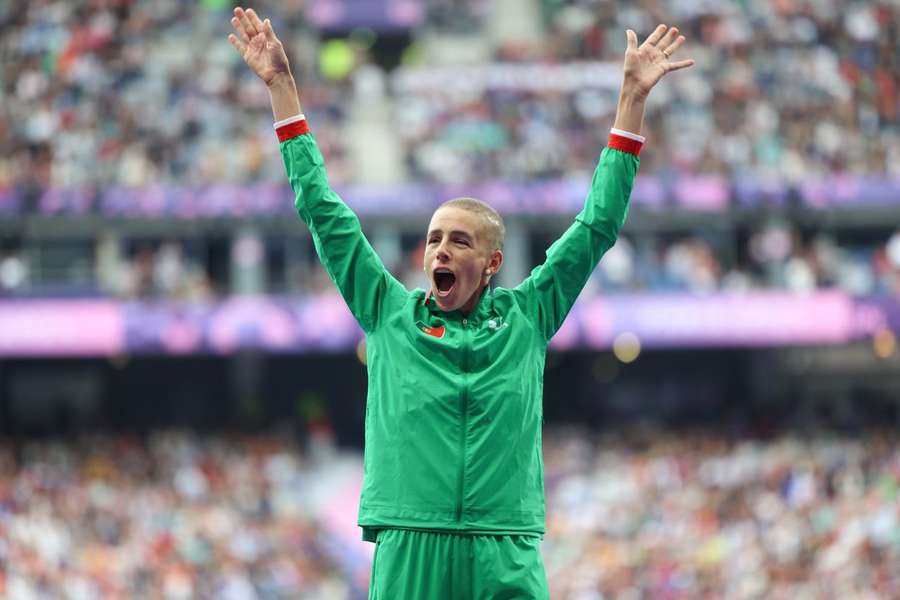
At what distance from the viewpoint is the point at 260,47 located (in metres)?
4.49

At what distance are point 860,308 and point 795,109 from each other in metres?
3.83

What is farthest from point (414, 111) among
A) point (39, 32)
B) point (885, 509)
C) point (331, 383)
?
point (885, 509)

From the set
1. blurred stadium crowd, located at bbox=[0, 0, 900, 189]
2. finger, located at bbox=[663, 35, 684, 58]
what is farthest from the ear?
blurred stadium crowd, located at bbox=[0, 0, 900, 189]

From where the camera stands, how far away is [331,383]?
2659 cm

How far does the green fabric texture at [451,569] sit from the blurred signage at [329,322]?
19.9 meters

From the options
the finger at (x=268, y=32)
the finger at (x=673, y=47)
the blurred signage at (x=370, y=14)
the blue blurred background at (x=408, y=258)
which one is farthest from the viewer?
the blurred signage at (x=370, y=14)

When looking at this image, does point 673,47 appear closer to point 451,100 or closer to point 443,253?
point 443,253

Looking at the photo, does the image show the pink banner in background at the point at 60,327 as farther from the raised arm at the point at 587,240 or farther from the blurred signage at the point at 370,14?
the raised arm at the point at 587,240

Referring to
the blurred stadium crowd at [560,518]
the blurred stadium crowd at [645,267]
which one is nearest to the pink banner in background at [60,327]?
the blurred stadium crowd at [645,267]

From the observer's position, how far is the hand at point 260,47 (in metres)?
4.46

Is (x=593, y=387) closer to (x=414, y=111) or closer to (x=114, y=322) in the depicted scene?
(x=414, y=111)

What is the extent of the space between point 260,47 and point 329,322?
64.6 ft

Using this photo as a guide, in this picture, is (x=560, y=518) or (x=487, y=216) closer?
(x=487, y=216)

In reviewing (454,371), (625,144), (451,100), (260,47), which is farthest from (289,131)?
(451,100)
